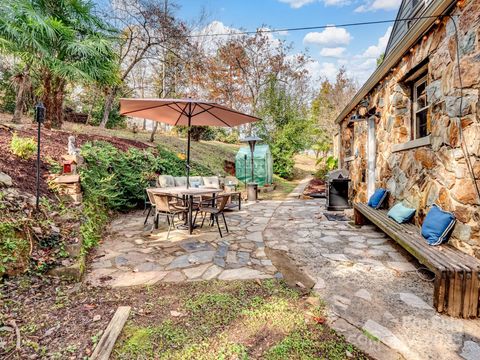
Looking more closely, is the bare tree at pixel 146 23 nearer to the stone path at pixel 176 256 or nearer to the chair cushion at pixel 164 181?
the chair cushion at pixel 164 181

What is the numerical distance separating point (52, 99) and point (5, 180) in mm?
5176

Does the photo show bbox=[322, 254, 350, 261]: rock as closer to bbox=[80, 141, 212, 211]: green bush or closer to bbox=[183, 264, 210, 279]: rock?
bbox=[183, 264, 210, 279]: rock

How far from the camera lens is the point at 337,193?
7059 mm

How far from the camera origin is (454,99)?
2.97 metres

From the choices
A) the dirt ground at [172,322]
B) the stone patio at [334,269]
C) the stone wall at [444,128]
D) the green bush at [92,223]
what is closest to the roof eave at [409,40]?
the stone wall at [444,128]

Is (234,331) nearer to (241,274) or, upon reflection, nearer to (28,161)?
(241,274)

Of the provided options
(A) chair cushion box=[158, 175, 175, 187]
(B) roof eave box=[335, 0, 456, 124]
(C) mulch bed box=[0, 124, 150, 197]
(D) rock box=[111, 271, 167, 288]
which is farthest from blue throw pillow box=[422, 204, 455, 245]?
(A) chair cushion box=[158, 175, 175, 187]

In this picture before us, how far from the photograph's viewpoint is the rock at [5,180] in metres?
3.42

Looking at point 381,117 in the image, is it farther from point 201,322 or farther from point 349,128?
point 201,322

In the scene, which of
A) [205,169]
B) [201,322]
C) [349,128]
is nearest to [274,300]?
[201,322]

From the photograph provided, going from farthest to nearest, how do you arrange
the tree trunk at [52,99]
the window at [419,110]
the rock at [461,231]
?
1. the tree trunk at [52,99]
2. the window at [419,110]
3. the rock at [461,231]

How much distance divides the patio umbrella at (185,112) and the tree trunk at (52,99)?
12.5 ft

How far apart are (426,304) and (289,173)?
13018 millimetres

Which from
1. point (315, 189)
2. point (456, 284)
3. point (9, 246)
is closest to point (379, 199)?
point (456, 284)
